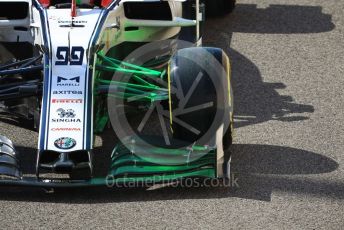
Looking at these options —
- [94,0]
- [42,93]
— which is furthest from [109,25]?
[42,93]

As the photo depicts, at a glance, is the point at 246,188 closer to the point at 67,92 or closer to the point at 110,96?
the point at 110,96

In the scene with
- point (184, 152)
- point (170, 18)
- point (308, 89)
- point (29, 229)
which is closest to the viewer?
point (29, 229)

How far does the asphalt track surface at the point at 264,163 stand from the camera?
257 inches

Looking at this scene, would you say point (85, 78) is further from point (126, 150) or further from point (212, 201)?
point (212, 201)

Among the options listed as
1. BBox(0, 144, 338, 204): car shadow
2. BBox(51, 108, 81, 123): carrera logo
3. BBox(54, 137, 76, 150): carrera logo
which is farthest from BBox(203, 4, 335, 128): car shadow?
BBox(54, 137, 76, 150): carrera logo

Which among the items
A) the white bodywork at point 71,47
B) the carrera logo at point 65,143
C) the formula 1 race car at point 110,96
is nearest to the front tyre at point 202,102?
the formula 1 race car at point 110,96

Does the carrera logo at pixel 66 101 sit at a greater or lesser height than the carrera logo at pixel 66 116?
greater

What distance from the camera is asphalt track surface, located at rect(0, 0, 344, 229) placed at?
654 centimetres

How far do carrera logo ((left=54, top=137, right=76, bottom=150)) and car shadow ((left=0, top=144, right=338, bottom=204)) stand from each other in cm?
34

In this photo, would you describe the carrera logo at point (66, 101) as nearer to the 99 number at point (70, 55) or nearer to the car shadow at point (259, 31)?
the 99 number at point (70, 55)

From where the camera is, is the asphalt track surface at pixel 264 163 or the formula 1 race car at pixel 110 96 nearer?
the asphalt track surface at pixel 264 163

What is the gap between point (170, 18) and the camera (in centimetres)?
822

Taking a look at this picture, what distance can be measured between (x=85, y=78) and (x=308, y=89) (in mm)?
2518

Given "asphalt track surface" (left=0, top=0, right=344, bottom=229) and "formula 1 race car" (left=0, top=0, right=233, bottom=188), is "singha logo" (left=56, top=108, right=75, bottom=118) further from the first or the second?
"asphalt track surface" (left=0, top=0, right=344, bottom=229)
